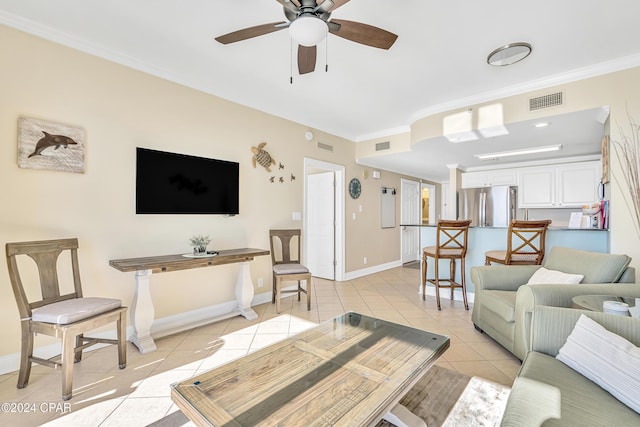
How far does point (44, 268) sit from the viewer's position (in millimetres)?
2092

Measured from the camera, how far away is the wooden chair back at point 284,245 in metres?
3.87

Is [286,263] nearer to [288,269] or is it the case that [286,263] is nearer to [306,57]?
[288,269]

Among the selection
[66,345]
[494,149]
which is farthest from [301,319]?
[494,149]

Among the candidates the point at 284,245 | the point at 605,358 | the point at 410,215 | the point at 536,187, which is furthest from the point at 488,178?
the point at 605,358

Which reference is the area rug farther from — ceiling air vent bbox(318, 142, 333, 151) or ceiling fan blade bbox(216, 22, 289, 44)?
ceiling air vent bbox(318, 142, 333, 151)

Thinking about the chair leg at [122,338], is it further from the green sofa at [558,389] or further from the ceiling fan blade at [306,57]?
the green sofa at [558,389]

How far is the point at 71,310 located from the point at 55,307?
160mm

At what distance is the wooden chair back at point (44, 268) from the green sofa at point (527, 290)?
3.32 metres

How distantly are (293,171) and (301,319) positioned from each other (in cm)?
205

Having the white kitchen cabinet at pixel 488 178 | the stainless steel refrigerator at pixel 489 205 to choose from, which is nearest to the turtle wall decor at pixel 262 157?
the stainless steel refrigerator at pixel 489 205

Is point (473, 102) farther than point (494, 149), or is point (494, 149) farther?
point (494, 149)

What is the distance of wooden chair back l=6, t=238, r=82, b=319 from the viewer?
1.90m

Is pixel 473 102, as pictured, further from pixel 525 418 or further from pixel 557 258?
pixel 525 418

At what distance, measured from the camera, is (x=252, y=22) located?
222 cm
